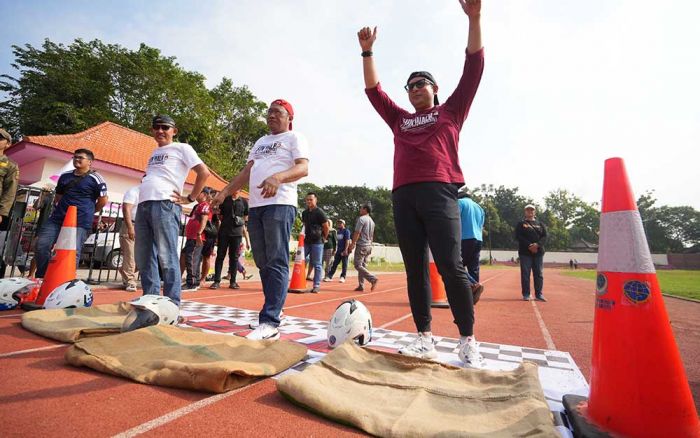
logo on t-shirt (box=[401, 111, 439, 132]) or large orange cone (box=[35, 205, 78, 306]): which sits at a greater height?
logo on t-shirt (box=[401, 111, 439, 132])

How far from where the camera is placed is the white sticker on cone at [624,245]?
1691 mm

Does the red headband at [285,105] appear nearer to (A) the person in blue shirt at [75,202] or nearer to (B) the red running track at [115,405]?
(B) the red running track at [115,405]

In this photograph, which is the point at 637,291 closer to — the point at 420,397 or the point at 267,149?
the point at 420,397

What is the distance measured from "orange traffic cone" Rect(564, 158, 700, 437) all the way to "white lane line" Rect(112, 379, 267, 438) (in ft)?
5.54

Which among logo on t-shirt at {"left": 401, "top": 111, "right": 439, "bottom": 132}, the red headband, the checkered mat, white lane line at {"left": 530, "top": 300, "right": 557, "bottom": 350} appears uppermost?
the red headband

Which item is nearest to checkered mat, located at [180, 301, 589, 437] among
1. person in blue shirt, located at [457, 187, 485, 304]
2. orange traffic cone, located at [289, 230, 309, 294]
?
person in blue shirt, located at [457, 187, 485, 304]

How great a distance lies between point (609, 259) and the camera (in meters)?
1.76

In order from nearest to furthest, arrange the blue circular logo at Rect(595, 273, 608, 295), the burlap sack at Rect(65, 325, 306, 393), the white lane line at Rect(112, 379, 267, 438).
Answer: the white lane line at Rect(112, 379, 267, 438), the blue circular logo at Rect(595, 273, 608, 295), the burlap sack at Rect(65, 325, 306, 393)

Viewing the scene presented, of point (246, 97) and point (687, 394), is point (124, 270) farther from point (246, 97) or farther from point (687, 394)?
point (246, 97)

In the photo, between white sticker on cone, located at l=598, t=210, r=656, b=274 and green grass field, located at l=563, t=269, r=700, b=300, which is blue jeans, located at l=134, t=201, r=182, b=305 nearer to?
white sticker on cone, located at l=598, t=210, r=656, b=274

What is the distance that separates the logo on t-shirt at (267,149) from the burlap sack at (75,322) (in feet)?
6.32

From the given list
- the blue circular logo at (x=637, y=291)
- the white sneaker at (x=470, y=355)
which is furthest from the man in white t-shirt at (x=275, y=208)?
the blue circular logo at (x=637, y=291)

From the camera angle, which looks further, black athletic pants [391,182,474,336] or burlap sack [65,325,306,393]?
black athletic pants [391,182,474,336]

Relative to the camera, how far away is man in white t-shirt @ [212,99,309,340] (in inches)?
121
